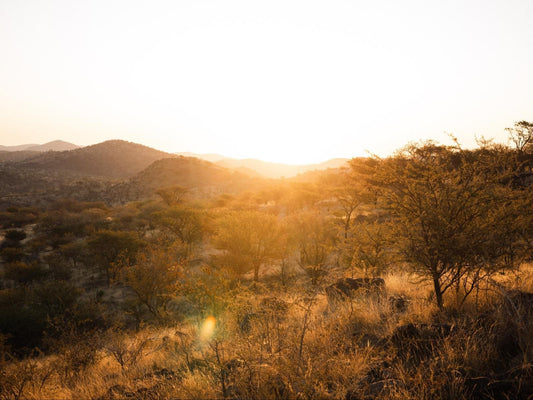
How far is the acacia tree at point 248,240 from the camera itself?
784 inches

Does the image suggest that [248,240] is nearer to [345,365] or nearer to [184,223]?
[184,223]

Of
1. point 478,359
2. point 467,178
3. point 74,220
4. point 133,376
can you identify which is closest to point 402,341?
point 478,359

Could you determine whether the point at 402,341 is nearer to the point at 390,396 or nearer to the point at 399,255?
the point at 390,396

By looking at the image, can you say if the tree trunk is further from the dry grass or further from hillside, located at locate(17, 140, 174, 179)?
hillside, located at locate(17, 140, 174, 179)

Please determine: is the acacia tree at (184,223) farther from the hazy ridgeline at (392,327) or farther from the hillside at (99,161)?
the hillside at (99,161)

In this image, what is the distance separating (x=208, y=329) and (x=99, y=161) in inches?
5179

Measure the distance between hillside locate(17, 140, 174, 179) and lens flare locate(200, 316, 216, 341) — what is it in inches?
4598

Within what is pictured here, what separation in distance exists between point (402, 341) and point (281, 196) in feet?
148

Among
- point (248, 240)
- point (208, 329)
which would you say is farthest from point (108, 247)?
point (208, 329)

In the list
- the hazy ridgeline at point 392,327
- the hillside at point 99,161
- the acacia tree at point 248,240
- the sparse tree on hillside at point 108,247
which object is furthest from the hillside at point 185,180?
the hazy ridgeline at point 392,327

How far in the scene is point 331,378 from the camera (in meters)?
3.89

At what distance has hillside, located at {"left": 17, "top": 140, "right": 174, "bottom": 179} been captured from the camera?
109963mm

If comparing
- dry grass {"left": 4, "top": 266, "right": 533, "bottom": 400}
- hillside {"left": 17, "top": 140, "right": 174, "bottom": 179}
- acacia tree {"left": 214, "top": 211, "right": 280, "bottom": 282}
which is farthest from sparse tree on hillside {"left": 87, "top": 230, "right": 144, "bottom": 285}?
hillside {"left": 17, "top": 140, "right": 174, "bottom": 179}

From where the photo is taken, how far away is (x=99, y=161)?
118 metres
